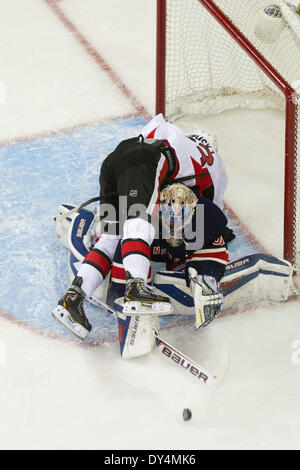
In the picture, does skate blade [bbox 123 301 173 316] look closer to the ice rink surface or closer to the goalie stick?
the goalie stick

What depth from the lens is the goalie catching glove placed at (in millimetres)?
3467

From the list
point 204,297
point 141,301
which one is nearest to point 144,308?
point 141,301

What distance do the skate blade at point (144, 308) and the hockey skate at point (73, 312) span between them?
30 centimetres

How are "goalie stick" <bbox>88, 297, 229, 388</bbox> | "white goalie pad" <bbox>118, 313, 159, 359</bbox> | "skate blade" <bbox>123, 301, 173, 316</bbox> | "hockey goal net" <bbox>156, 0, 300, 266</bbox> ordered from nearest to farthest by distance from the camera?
1. "skate blade" <bbox>123, 301, 173, 316</bbox>
2. "goalie stick" <bbox>88, 297, 229, 388</bbox>
3. "white goalie pad" <bbox>118, 313, 159, 359</bbox>
4. "hockey goal net" <bbox>156, 0, 300, 266</bbox>

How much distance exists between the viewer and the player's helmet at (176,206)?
347cm

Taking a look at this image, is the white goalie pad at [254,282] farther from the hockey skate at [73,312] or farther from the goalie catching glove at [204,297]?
the hockey skate at [73,312]

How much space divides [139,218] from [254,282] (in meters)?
0.72

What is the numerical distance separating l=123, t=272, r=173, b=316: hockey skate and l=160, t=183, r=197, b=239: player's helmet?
0.97 ft

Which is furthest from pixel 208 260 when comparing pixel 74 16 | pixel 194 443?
pixel 74 16

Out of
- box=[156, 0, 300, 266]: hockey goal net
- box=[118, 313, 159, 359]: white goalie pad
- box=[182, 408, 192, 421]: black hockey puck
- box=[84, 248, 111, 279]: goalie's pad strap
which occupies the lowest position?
box=[182, 408, 192, 421]: black hockey puck

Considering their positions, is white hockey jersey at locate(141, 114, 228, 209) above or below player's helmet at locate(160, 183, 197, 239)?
above

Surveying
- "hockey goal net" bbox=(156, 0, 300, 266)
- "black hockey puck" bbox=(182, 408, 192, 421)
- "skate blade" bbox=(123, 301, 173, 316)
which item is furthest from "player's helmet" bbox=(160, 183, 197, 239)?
"hockey goal net" bbox=(156, 0, 300, 266)

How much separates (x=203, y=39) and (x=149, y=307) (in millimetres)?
1802

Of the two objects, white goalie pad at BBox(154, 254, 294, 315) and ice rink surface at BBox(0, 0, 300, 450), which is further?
white goalie pad at BBox(154, 254, 294, 315)
